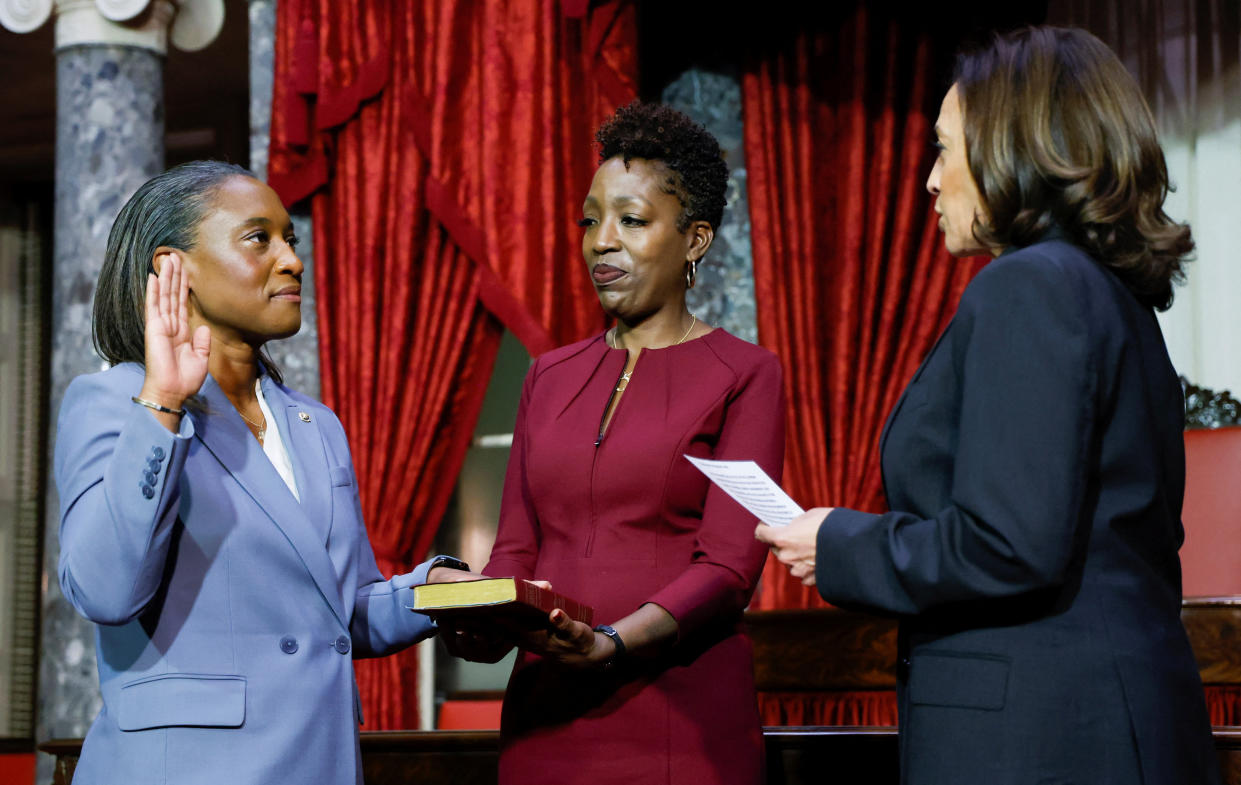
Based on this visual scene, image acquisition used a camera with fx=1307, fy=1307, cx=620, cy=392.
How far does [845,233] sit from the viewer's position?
16.0ft

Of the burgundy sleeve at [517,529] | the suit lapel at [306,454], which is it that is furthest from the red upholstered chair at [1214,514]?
the suit lapel at [306,454]

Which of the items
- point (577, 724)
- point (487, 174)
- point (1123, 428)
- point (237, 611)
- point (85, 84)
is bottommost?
point (577, 724)

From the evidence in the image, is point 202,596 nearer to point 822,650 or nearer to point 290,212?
point 822,650

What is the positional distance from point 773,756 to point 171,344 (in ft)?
5.12

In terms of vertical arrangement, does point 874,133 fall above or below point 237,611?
above

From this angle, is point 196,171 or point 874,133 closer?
point 196,171

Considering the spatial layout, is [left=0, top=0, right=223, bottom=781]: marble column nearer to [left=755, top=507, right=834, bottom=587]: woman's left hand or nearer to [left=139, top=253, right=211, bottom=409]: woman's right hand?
[left=139, top=253, right=211, bottom=409]: woman's right hand

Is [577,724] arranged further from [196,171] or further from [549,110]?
[549,110]

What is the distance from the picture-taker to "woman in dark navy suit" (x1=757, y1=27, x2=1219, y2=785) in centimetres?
148

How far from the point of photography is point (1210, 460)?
411 cm

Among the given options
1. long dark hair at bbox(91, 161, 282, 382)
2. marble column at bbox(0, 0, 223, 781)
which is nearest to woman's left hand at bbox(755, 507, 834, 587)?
long dark hair at bbox(91, 161, 282, 382)

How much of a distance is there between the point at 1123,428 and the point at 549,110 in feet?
11.8

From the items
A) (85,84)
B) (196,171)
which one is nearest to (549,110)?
(85,84)

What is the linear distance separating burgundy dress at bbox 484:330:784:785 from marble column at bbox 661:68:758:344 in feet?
8.40
